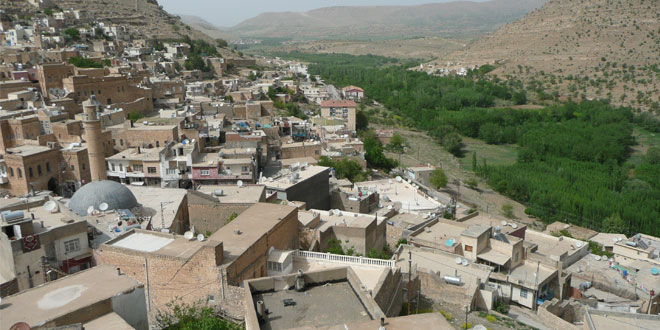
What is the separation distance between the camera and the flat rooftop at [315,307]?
6.98 meters

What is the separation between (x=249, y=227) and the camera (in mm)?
11805

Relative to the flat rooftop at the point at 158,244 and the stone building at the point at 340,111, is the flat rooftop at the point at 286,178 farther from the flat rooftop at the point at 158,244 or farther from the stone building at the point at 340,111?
the stone building at the point at 340,111

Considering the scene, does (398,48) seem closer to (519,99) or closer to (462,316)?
(519,99)

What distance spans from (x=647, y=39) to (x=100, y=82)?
81403 mm

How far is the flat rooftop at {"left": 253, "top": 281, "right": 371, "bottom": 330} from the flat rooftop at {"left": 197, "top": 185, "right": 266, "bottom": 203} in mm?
7939

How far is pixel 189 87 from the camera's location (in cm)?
3944

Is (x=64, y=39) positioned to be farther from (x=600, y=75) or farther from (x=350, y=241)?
(x=600, y=75)

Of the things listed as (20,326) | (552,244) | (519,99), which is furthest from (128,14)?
(20,326)

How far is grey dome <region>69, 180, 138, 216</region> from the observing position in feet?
45.8

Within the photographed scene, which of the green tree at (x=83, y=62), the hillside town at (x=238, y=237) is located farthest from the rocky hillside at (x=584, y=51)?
the green tree at (x=83, y=62)

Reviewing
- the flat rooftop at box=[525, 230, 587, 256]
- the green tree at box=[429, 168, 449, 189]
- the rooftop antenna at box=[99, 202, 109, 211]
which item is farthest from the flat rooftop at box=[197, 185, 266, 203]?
the green tree at box=[429, 168, 449, 189]

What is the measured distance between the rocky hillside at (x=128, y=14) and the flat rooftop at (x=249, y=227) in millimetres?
46773

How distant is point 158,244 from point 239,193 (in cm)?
611

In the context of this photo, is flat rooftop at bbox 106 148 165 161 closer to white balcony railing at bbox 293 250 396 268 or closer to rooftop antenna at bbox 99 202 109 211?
rooftop antenna at bbox 99 202 109 211
